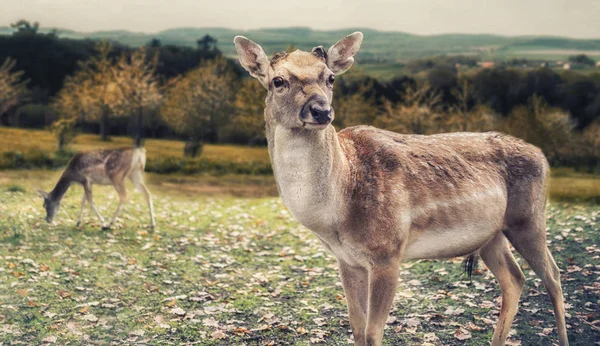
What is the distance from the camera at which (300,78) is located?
18.5ft

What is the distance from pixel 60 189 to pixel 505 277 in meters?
11.1

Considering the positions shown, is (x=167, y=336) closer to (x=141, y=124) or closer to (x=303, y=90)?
(x=303, y=90)

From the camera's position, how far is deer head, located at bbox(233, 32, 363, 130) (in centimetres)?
537

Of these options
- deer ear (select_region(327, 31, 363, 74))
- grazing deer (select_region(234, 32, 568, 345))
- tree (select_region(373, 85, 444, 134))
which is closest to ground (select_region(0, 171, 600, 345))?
grazing deer (select_region(234, 32, 568, 345))

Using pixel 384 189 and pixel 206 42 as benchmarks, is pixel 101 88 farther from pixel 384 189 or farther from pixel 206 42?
pixel 384 189

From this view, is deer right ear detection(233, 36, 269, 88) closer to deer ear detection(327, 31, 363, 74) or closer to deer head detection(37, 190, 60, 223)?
deer ear detection(327, 31, 363, 74)

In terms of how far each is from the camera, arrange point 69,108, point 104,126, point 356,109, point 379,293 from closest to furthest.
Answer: point 379,293, point 69,108, point 104,126, point 356,109

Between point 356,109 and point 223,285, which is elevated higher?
point 356,109

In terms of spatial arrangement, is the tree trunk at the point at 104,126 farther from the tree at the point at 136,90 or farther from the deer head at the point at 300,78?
the deer head at the point at 300,78

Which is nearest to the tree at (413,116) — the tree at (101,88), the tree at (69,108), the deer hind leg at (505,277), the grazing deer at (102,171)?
the tree at (101,88)

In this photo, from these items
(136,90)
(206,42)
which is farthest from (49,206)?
(206,42)

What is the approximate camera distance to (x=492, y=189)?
6961 mm

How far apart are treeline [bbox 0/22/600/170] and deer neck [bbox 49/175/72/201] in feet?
19.9

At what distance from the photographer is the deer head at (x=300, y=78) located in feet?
17.6
